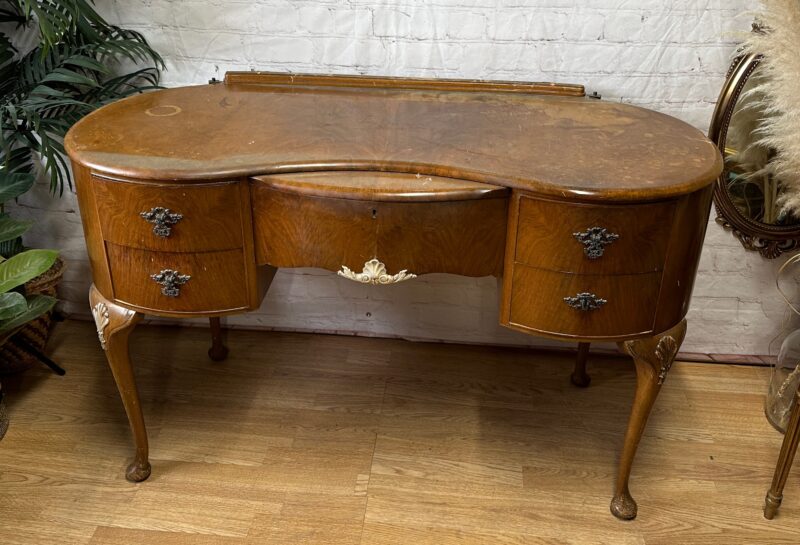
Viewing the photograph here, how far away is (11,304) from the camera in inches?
73.7

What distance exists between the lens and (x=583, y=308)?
1502mm

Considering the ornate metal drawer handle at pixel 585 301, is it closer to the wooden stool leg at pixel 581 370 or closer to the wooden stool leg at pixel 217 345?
the wooden stool leg at pixel 581 370

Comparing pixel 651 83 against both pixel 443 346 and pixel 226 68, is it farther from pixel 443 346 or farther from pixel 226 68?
pixel 226 68

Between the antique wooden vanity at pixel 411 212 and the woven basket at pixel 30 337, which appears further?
the woven basket at pixel 30 337

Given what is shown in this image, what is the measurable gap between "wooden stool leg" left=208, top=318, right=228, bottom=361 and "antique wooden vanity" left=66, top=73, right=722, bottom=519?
58 cm

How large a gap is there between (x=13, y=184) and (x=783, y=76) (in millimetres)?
1928

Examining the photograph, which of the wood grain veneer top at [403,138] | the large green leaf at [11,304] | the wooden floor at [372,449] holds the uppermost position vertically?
the wood grain veneer top at [403,138]

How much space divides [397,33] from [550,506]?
1.30 meters

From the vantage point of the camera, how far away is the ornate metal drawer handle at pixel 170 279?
1564 millimetres

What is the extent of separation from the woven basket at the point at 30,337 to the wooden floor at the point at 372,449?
0.16 ft

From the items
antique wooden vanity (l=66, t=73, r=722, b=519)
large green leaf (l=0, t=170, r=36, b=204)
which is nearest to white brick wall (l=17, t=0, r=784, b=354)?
antique wooden vanity (l=66, t=73, r=722, b=519)

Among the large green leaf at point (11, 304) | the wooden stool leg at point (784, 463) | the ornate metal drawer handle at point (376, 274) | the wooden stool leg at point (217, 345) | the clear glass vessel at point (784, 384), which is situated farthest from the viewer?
the wooden stool leg at point (217, 345)

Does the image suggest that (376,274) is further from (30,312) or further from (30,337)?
(30,337)

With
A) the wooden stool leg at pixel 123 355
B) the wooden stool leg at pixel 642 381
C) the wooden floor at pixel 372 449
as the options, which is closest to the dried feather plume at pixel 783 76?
the wooden stool leg at pixel 642 381
